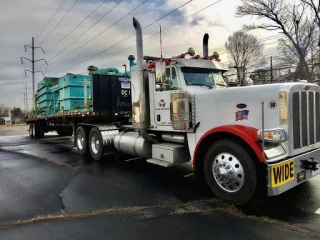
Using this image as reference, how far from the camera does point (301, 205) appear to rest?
480 cm

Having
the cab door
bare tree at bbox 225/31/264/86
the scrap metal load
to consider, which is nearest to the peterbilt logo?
the cab door

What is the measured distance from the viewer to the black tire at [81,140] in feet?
33.7

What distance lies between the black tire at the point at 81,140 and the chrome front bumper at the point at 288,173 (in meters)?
7.23

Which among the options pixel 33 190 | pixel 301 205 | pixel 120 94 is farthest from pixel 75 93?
pixel 301 205

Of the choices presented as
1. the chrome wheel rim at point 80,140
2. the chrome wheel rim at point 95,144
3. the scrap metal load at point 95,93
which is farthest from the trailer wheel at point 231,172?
the chrome wheel rim at point 80,140

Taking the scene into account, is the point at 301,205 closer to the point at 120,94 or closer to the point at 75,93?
the point at 120,94

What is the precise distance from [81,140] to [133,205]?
620 cm

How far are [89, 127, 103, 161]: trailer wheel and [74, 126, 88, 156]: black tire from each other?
0.49 meters

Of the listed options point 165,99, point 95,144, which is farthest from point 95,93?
point 165,99

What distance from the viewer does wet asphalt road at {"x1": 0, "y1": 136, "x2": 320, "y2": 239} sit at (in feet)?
12.7

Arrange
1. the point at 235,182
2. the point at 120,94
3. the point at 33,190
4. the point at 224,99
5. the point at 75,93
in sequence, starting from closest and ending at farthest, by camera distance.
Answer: the point at 235,182, the point at 224,99, the point at 33,190, the point at 120,94, the point at 75,93

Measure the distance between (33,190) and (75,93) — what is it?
585cm

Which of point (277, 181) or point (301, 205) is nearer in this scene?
point (277, 181)

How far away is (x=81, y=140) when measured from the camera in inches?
419
